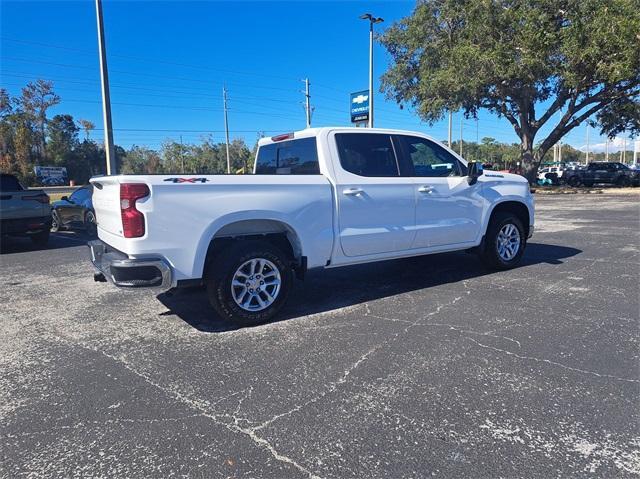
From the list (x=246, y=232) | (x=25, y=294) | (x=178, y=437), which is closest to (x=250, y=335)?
(x=246, y=232)

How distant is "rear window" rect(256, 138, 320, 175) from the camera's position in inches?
200

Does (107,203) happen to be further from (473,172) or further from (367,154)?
(473,172)

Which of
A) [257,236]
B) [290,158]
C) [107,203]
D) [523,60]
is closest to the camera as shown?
[107,203]

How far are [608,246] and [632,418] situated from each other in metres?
6.67

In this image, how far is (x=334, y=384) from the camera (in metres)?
3.22

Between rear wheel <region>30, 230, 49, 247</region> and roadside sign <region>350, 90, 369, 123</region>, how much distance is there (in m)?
20.4

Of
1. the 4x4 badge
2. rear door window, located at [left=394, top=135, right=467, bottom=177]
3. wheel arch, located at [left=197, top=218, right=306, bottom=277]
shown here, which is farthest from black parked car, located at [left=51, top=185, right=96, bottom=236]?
rear door window, located at [left=394, top=135, right=467, bottom=177]

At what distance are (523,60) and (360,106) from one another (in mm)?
9600

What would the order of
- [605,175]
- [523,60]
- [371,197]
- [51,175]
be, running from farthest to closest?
[51,175] → [605,175] → [523,60] → [371,197]

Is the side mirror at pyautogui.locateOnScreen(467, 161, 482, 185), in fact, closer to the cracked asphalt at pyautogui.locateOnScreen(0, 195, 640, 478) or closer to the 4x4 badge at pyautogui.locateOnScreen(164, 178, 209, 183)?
the cracked asphalt at pyautogui.locateOnScreen(0, 195, 640, 478)

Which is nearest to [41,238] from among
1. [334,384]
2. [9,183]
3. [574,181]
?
[9,183]

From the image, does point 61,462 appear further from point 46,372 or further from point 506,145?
point 506,145

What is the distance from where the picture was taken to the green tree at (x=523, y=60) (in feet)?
64.0

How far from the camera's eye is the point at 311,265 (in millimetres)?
4789
